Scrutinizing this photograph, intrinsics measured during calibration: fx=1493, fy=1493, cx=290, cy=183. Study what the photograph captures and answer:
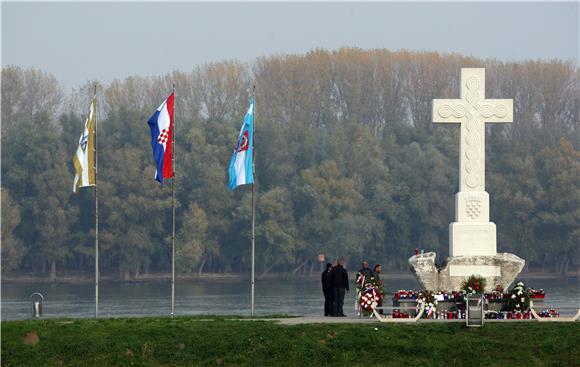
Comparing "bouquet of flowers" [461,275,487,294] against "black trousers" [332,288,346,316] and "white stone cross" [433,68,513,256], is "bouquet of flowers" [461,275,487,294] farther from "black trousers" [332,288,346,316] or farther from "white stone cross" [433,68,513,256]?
"white stone cross" [433,68,513,256]

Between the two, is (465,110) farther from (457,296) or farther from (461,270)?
(457,296)

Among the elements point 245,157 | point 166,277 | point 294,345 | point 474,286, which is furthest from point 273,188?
point 294,345

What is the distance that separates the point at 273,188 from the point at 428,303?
71109 mm

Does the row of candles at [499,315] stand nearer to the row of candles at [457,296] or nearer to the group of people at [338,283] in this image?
the row of candles at [457,296]

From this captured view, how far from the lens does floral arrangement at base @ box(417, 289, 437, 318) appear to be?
122 feet

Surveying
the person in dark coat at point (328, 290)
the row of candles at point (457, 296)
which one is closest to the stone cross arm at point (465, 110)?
the person in dark coat at point (328, 290)

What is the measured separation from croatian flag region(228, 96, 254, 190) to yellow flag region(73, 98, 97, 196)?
4.04 metres

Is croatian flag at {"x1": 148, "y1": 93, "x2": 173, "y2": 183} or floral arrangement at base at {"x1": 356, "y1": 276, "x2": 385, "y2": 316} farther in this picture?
croatian flag at {"x1": 148, "y1": 93, "x2": 173, "y2": 183}

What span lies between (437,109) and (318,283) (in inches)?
2651

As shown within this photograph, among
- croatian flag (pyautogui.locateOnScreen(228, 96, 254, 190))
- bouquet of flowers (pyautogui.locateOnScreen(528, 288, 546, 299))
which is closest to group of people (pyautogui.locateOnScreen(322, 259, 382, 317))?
bouquet of flowers (pyautogui.locateOnScreen(528, 288, 546, 299))

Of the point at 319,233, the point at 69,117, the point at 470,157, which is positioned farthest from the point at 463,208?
the point at 69,117

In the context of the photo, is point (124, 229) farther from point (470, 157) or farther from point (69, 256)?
point (470, 157)

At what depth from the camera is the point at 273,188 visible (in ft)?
355

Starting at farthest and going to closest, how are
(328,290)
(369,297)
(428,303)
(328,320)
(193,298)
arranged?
(193,298)
(328,290)
(369,297)
(428,303)
(328,320)
